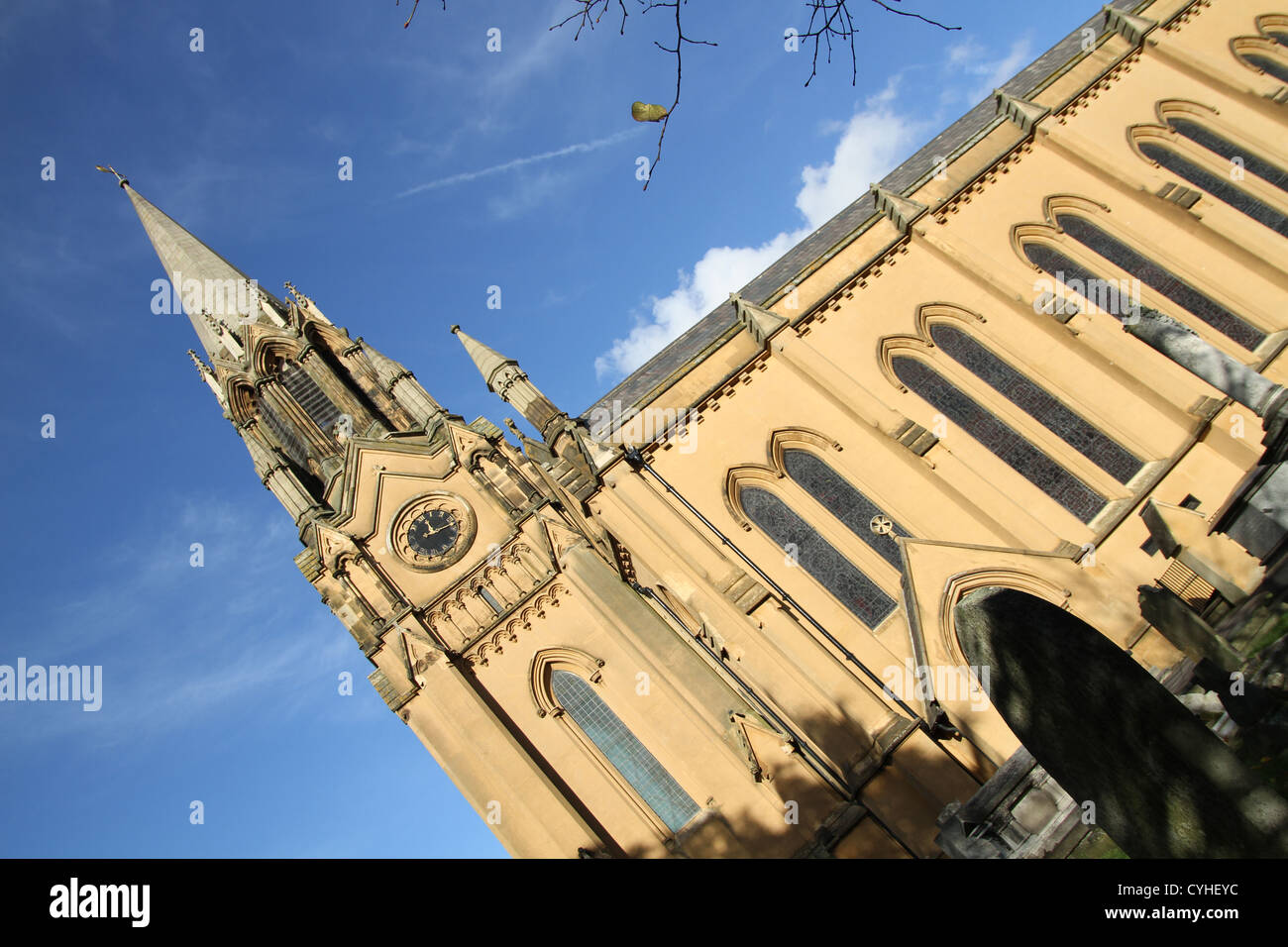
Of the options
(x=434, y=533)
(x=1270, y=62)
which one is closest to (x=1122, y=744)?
(x=434, y=533)

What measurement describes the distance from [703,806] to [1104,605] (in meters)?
7.92

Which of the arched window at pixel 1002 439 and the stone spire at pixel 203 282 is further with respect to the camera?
the stone spire at pixel 203 282

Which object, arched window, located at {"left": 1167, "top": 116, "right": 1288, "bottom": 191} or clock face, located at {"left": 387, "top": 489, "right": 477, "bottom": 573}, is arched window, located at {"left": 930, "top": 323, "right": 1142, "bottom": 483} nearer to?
arched window, located at {"left": 1167, "top": 116, "right": 1288, "bottom": 191}

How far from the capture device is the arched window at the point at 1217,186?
17.0 m

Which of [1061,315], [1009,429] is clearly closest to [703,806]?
[1009,429]

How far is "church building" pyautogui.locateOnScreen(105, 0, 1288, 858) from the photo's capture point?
12984mm

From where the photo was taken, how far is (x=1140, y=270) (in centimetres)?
1688

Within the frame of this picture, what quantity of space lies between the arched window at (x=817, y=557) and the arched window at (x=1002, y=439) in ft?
11.4

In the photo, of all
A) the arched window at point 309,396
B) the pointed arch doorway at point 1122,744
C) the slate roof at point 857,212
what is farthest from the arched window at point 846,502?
the arched window at point 309,396

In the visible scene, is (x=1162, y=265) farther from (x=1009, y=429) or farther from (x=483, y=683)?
(x=483, y=683)

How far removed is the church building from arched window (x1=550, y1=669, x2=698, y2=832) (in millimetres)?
68

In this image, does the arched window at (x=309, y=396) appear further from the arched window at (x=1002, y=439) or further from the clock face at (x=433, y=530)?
the arched window at (x=1002, y=439)

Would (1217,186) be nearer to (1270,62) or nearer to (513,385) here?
(1270,62)

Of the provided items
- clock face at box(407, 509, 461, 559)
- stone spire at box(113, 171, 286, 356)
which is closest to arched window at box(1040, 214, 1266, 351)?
clock face at box(407, 509, 461, 559)
